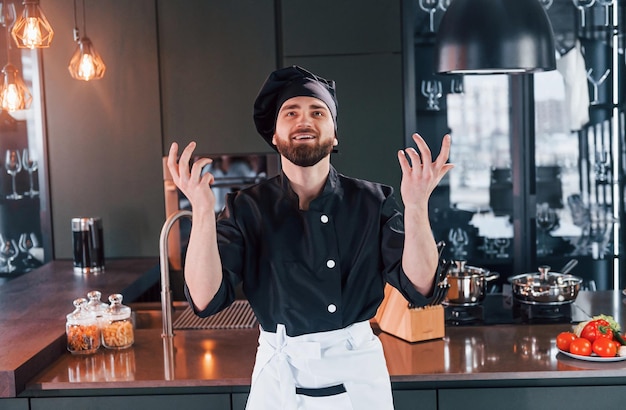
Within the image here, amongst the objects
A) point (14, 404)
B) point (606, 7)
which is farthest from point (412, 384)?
point (606, 7)

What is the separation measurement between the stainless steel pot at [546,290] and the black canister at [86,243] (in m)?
1.98

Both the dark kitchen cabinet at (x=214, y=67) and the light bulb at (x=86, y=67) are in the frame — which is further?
the dark kitchen cabinet at (x=214, y=67)

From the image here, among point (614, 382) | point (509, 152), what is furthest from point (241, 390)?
point (509, 152)

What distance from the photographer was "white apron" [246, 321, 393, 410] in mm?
1925

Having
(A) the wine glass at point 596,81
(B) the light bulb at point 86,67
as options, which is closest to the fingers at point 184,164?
(B) the light bulb at point 86,67

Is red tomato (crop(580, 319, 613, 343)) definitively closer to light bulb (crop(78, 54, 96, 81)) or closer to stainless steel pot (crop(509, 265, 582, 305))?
stainless steel pot (crop(509, 265, 582, 305))

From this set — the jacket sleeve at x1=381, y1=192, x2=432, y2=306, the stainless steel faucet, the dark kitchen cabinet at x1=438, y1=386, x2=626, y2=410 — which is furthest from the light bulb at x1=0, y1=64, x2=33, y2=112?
the dark kitchen cabinet at x1=438, y1=386, x2=626, y2=410

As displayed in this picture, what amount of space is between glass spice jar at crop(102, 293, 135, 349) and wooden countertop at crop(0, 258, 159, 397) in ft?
0.45

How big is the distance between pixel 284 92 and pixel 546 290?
1.34 metres

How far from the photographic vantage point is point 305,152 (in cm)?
183

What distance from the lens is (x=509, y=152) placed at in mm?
4777

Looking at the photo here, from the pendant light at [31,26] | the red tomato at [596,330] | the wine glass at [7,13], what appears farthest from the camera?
the wine glass at [7,13]

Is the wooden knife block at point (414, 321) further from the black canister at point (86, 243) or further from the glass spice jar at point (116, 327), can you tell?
the black canister at point (86, 243)

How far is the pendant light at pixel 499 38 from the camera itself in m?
2.39
